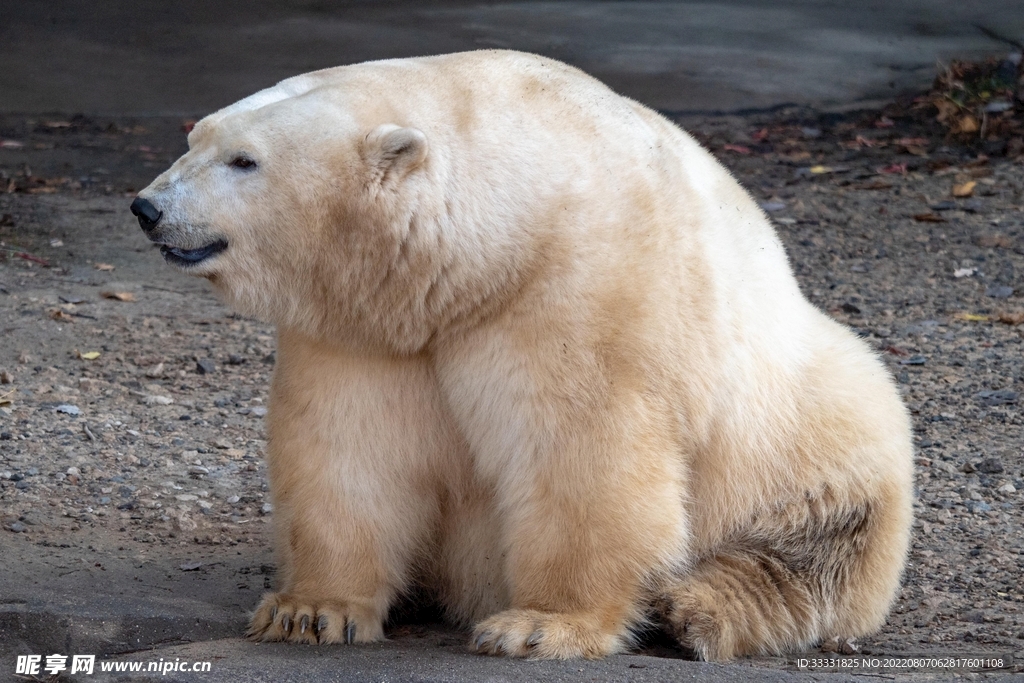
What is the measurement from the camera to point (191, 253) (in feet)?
9.75

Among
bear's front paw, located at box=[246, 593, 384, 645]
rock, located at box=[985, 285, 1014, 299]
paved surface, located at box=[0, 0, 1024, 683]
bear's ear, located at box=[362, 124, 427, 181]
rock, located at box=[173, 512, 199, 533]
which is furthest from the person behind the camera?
paved surface, located at box=[0, 0, 1024, 683]

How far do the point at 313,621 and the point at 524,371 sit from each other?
0.81 m

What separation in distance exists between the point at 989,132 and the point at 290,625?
24.1 ft

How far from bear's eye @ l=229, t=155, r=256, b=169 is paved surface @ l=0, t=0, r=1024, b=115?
25.1 ft

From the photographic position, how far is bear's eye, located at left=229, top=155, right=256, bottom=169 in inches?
115

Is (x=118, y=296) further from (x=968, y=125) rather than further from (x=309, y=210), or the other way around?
(x=968, y=125)

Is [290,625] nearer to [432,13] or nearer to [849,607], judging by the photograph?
[849,607]

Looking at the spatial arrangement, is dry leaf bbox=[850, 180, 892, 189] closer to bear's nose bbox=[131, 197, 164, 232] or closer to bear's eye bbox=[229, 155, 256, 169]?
bear's eye bbox=[229, 155, 256, 169]

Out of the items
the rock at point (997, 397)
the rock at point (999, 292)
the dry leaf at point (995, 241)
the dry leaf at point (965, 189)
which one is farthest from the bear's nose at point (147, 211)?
the dry leaf at point (965, 189)

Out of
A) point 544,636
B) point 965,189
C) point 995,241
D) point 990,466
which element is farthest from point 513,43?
point 544,636

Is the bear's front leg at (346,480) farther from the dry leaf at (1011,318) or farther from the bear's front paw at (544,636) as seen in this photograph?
the dry leaf at (1011,318)

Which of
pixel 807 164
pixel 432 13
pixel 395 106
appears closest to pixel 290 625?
pixel 395 106

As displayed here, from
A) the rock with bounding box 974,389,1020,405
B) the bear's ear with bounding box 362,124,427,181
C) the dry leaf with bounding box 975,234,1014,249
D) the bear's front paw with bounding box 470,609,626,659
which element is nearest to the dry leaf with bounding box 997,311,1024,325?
the rock with bounding box 974,389,1020,405

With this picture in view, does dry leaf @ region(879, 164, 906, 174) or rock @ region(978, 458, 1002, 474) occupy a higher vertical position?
dry leaf @ region(879, 164, 906, 174)
